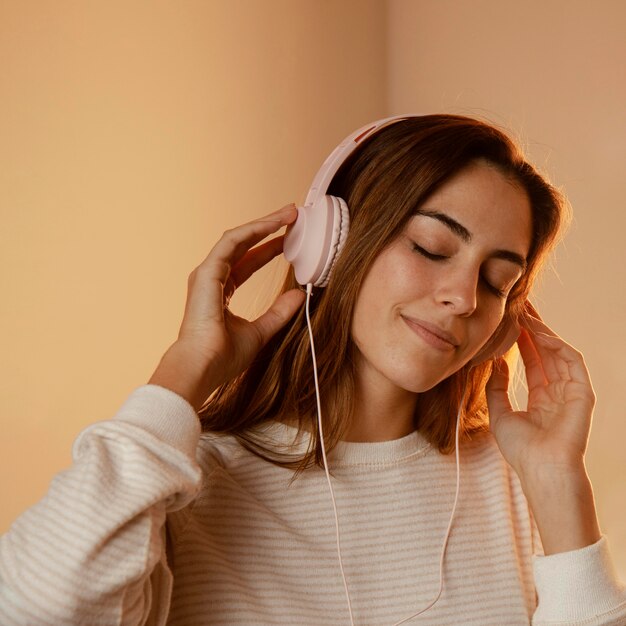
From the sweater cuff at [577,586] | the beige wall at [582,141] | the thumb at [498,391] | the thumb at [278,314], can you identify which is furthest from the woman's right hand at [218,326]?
the beige wall at [582,141]

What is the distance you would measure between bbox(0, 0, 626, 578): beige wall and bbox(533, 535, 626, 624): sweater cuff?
1.98 feet

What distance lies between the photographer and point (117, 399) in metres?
1.83

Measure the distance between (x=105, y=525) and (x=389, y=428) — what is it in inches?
25.1

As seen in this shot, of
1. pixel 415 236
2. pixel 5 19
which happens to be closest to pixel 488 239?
pixel 415 236

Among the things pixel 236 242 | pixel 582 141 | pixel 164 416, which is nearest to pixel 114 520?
pixel 164 416

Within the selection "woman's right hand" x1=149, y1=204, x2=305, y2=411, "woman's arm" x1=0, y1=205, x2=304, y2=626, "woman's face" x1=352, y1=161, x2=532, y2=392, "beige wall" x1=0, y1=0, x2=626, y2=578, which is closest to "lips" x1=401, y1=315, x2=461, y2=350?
"woman's face" x1=352, y1=161, x2=532, y2=392

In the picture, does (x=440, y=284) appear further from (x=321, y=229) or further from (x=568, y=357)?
(x=568, y=357)

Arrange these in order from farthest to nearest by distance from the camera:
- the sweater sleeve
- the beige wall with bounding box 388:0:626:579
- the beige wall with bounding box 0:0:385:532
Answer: the beige wall with bounding box 388:0:626:579 → the beige wall with bounding box 0:0:385:532 → the sweater sleeve

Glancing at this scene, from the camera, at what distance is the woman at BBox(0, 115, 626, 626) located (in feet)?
4.01

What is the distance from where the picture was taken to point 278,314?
1394 millimetres

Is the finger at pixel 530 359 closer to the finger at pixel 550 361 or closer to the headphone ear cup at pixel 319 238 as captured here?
the finger at pixel 550 361

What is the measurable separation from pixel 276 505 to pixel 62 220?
2.51ft

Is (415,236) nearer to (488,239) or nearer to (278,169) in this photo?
(488,239)

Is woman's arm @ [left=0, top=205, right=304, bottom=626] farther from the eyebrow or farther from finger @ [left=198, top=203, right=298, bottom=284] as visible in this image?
A: the eyebrow
